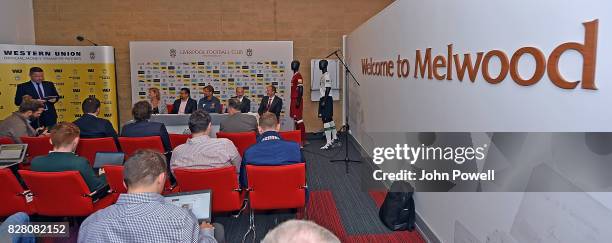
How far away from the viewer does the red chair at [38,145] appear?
14.1ft

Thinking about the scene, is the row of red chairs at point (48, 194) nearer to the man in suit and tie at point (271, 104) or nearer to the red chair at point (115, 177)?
the red chair at point (115, 177)

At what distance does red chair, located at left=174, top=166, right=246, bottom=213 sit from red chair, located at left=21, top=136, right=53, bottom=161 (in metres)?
1.98

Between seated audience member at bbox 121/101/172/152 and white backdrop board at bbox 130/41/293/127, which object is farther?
white backdrop board at bbox 130/41/293/127

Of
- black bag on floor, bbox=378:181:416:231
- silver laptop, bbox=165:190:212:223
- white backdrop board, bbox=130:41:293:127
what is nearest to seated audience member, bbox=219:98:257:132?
black bag on floor, bbox=378:181:416:231

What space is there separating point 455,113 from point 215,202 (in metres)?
1.84

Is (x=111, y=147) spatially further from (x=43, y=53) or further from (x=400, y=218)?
(x=43, y=53)

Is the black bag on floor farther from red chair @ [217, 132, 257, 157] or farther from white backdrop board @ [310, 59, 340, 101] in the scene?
white backdrop board @ [310, 59, 340, 101]

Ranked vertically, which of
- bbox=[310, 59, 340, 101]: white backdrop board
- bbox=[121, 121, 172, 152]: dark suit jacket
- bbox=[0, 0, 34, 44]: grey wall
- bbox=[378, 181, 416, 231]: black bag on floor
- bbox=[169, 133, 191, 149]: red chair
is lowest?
bbox=[378, 181, 416, 231]: black bag on floor

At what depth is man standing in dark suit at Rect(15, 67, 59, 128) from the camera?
6.75 metres

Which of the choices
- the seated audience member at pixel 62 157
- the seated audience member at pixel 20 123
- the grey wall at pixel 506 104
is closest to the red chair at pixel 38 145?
the seated audience member at pixel 20 123

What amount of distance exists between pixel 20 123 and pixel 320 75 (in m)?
5.42

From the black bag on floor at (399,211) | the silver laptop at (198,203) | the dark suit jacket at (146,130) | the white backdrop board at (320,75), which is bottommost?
the black bag on floor at (399,211)

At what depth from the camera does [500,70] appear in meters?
2.35

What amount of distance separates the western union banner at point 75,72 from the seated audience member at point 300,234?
780 centimetres
